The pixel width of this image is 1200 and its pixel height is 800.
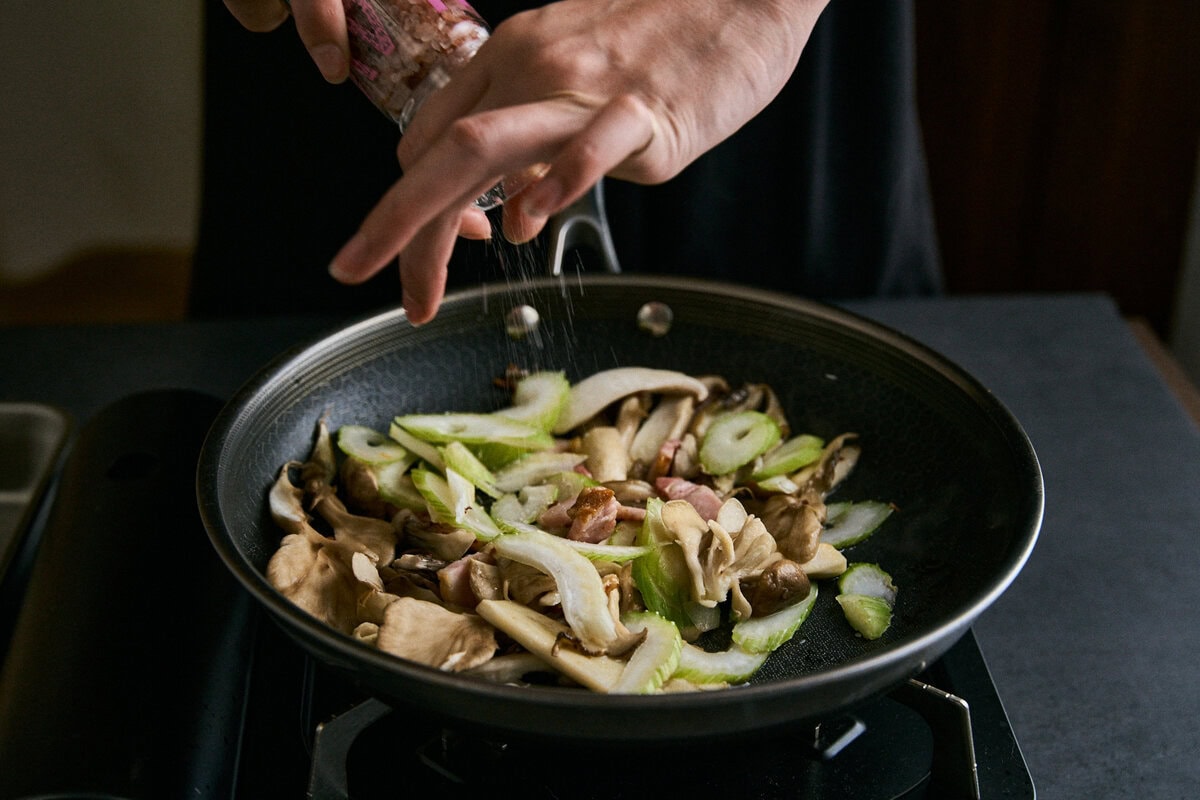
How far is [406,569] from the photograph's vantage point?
82 centimetres

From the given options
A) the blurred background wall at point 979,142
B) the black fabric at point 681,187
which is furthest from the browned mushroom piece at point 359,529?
the blurred background wall at point 979,142

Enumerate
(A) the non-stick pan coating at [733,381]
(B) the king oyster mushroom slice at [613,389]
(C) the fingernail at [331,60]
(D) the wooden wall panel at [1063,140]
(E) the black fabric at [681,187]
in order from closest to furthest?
1. (A) the non-stick pan coating at [733,381]
2. (C) the fingernail at [331,60]
3. (B) the king oyster mushroom slice at [613,389]
4. (E) the black fabric at [681,187]
5. (D) the wooden wall panel at [1063,140]

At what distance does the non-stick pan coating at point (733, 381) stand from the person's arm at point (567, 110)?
0.64 feet

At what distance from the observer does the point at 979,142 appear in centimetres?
219

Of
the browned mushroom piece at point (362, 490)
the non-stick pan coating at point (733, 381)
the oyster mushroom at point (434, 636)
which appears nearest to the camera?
the non-stick pan coating at point (733, 381)

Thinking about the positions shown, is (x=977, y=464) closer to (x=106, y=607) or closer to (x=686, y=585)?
(x=686, y=585)

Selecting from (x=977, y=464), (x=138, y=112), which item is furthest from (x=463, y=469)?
(x=138, y=112)

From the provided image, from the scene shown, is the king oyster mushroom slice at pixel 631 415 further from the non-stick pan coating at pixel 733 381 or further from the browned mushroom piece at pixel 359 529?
the browned mushroom piece at pixel 359 529

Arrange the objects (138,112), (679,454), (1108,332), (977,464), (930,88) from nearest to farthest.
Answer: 1. (977,464)
2. (679,454)
3. (1108,332)
4. (930,88)
5. (138,112)

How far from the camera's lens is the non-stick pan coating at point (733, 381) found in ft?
1.94

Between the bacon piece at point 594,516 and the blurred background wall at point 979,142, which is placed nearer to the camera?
the bacon piece at point 594,516

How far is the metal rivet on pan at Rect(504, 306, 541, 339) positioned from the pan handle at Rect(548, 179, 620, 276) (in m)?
0.05

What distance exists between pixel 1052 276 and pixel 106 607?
2044mm

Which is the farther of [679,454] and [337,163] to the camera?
[337,163]
